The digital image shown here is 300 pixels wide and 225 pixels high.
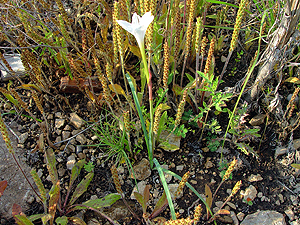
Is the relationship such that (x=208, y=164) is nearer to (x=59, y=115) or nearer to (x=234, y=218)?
(x=234, y=218)

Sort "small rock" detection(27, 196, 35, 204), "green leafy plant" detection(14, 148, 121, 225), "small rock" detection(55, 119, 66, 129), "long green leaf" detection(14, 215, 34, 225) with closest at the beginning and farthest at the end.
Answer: "long green leaf" detection(14, 215, 34, 225)
"green leafy plant" detection(14, 148, 121, 225)
"small rock" detection(27, 196, 35, 204)
"small rock" detection(55, 119, 66, 129)

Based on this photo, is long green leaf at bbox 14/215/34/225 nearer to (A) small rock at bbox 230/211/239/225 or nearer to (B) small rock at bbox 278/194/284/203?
(A) small rock at bbox 230/211/239/225

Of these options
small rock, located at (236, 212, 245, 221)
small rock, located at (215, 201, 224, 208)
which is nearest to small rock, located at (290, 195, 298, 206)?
small rock, located at (236, 212, 245, 221)

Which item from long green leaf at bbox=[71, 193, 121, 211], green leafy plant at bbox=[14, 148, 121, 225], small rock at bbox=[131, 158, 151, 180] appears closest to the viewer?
green leafy plant at bbox=[14, 148, 121, 225]

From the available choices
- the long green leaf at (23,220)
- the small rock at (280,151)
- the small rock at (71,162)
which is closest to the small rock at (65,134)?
the small rock at (71,162)

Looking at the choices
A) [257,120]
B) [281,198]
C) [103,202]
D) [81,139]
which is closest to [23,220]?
[103,202]

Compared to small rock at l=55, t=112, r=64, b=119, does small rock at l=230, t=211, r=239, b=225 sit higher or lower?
lower
